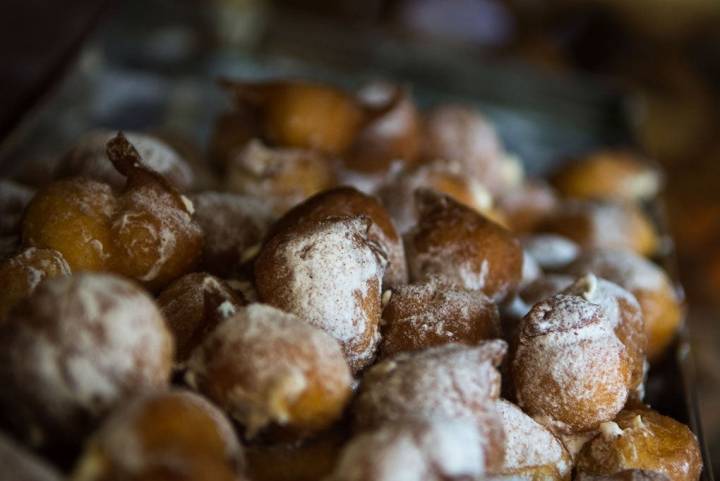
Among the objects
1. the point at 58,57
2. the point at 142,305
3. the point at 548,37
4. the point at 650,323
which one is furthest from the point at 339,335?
the point at 548,37

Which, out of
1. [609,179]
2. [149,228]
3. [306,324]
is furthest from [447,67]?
[306,324]

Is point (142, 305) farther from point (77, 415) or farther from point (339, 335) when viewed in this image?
point (339, 335)

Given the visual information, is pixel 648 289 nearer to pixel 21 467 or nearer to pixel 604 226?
pixel 604 226

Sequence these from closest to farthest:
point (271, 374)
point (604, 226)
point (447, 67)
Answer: point (271, 374) < point (604, 226) < point (447, 67)

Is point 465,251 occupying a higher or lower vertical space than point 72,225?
lower

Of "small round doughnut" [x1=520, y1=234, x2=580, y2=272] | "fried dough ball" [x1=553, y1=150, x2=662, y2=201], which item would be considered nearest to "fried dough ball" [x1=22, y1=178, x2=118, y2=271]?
"small round doughnut" [x1=520, y1=234, x2=580, y2=272]

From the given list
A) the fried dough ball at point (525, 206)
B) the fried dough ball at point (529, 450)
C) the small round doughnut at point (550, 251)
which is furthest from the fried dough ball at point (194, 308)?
the fried dough ball at point (525, 206)
